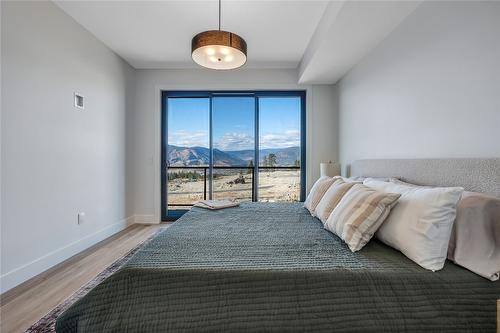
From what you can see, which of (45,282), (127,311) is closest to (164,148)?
(45,282)

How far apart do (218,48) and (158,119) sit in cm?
238

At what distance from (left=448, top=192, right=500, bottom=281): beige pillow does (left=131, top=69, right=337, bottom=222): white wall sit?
2836mm

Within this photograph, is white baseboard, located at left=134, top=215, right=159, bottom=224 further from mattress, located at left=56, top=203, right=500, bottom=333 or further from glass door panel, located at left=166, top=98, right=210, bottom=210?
mattress, located at left=56, top=203, right=500, bottom=333

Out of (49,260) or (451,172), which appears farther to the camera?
(49,260)

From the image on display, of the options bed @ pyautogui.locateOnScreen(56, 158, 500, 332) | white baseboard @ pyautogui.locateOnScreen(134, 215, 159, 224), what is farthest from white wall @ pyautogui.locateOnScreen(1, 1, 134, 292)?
bed @ pyautogui.locateOnScreen(56, 158, 500, 332)

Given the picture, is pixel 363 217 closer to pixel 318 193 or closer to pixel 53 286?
pixel 318 193

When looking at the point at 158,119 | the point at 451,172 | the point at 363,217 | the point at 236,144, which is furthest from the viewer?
the point at 236,144

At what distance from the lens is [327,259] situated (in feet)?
3.76

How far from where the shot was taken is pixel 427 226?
1.10 m

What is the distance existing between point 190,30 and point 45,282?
2.91m

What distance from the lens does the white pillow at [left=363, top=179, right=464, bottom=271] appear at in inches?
42.3

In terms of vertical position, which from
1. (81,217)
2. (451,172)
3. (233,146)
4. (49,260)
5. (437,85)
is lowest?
(49,260)

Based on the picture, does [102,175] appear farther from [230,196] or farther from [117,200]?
[230,196]

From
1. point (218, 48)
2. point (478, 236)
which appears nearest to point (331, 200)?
point (478, 236)
